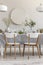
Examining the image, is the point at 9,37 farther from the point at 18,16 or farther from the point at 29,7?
the point at 29,7

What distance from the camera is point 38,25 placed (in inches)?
380

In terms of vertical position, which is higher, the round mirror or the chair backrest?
the round mirror

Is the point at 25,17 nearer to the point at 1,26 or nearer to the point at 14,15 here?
the point at 14,15

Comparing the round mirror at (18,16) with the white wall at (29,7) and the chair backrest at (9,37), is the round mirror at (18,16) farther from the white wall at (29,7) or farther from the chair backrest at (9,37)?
the chair backrest at (9,37)

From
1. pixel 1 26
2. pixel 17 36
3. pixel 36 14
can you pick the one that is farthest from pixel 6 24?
pixel 17 36

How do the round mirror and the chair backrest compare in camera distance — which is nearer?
the chair backrest

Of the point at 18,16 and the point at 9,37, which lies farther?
the point at 18,16

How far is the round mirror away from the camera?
9.58m

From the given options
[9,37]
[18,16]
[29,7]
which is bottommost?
[9,37]

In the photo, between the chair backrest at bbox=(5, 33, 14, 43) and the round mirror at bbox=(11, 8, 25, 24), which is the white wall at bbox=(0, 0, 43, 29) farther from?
the chair backrest at bbox=(5, 33, 14, 43)

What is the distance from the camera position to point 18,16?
9.64m

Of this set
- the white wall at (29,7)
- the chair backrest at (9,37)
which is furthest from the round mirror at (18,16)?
the chair backrest at (9,37)

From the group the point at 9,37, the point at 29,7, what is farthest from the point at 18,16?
the point at 9,37

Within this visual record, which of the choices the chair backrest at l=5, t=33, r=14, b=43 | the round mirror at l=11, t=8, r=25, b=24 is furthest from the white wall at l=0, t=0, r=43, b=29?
the chair backrest at l=5, t=33, r=14, b=43
